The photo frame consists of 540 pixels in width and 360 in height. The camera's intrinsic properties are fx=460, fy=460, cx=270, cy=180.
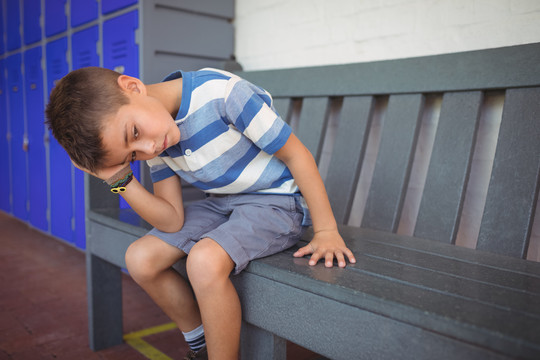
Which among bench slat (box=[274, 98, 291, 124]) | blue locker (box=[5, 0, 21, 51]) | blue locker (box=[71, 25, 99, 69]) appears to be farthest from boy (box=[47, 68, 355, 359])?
blue locker (box=[5, 0, 21, 51])

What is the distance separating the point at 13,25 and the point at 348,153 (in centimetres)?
355

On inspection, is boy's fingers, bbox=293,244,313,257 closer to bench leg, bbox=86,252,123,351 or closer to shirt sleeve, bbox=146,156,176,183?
shirt sleeve, bbox=146,156,176,183

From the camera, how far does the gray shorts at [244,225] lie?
126 cm

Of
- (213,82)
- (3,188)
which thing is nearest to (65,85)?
(213,82)

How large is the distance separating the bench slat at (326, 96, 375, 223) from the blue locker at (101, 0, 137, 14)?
129 cm

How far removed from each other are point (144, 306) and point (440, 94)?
5.69 ft

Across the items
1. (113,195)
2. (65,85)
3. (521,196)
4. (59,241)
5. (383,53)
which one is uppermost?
(383,53)

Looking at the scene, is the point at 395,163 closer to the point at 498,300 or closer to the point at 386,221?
the point at 386,221

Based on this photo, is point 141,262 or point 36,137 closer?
point 141,262

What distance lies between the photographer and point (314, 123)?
6.81 ft

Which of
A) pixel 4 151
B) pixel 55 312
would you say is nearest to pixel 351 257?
pixel 55 312

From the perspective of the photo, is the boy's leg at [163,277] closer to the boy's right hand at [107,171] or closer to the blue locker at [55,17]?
the boy's right hand at [107,171]

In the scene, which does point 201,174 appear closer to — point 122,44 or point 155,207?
point 155,207

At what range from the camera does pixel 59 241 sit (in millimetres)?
3664
